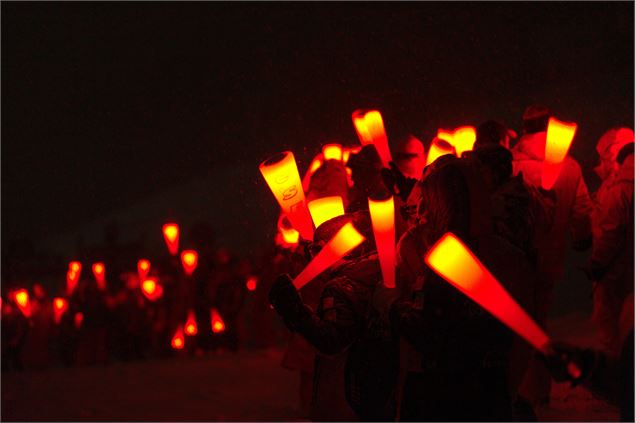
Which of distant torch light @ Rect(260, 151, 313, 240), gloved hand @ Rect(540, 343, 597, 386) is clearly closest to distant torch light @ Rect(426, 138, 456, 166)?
distant torch light @ Rect(260, 151, 313, 240)

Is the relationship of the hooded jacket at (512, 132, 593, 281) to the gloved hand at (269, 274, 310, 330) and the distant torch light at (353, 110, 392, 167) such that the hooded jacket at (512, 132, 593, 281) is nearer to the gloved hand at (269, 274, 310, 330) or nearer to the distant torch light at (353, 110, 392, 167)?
the distant torch light at (353, 110, 392, 167)

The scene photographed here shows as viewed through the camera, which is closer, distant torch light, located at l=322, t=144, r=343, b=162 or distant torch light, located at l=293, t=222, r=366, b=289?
distant torch light, located at l=293, t=222, r=366, b=289

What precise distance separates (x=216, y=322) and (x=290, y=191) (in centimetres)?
774

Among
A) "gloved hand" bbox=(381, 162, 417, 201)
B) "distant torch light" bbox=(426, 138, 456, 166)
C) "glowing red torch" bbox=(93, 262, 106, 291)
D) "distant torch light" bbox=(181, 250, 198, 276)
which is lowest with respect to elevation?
"glowing red torch" bbox=(93, 262, 106, 291)

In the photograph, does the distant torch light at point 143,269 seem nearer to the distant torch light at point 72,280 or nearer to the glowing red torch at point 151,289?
the glowing red torch at point 151,289

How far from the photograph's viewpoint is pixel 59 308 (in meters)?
13.1

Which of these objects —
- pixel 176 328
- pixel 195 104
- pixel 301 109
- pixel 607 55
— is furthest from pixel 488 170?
pixel 195 104

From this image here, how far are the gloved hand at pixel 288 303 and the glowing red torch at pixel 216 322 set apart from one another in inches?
321

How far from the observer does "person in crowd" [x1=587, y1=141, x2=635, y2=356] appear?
515 cm

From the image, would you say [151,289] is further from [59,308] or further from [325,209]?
[325,209]

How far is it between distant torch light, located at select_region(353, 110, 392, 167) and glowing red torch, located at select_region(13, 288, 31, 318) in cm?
890

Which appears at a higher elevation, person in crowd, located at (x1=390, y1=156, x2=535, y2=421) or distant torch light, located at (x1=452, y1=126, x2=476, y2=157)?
distant torch light, located at (x1=452, y1=126, x2=476, y2=157)

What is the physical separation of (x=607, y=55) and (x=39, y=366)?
8330mm

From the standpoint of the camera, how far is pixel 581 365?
2.35 meters
